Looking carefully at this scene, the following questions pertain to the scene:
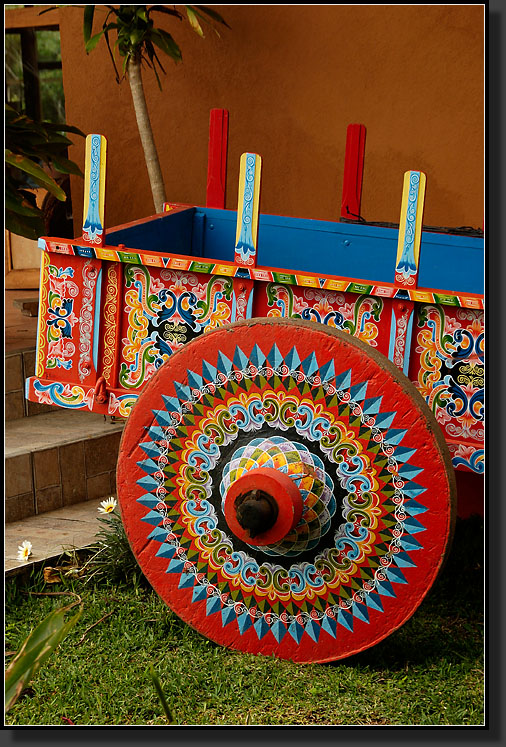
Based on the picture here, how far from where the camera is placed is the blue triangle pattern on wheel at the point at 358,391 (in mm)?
2736

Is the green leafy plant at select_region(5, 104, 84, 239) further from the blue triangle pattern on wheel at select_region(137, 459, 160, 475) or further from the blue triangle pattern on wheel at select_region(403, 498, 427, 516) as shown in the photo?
the blue triangle pattern on wheel at select_region(403, 498, 427, 516)

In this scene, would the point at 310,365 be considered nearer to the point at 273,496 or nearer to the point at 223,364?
the point at 223,364

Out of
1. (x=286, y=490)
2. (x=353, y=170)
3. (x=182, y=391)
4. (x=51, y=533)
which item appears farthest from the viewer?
(x=353, y=170)

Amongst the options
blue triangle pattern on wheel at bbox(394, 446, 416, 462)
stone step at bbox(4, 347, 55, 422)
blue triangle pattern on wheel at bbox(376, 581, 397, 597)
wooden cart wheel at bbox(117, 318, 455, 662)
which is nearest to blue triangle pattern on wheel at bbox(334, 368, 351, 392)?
wooden cart wheel at bbox(117, 318, 455, 662)

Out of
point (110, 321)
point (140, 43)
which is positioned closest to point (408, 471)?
point (110, 321)

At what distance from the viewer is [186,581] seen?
3.00m

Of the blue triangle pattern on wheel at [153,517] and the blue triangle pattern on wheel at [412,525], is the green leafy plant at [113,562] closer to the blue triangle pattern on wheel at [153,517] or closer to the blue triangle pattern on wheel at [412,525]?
the blue triangle pattern on wheel at [153,517]

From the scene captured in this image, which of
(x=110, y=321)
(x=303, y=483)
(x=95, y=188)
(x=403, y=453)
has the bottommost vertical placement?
(x=303, y=483)

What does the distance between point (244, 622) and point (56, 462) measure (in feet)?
5.03

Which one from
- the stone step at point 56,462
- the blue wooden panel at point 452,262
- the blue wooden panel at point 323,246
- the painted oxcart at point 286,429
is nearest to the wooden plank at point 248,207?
the painted oxcart at point 286,429

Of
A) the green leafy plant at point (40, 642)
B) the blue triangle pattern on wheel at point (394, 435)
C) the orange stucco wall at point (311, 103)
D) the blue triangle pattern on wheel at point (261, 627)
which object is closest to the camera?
the green leafy plant at point (40, 642)

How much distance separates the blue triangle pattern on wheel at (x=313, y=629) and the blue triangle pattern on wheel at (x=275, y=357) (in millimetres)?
752

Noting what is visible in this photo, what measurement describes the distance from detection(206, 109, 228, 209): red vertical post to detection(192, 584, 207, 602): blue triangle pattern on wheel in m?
1.78

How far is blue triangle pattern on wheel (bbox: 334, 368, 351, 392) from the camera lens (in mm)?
2748
